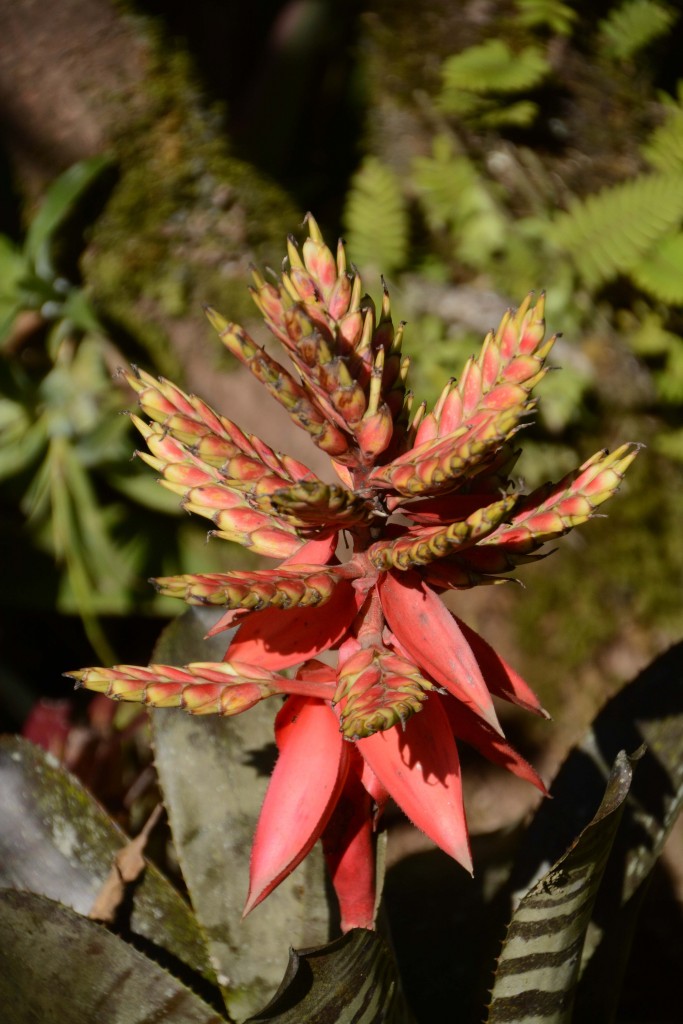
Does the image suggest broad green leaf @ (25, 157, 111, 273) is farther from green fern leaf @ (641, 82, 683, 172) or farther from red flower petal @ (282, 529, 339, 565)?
red flower petal @ (282, 529, 339, 565)

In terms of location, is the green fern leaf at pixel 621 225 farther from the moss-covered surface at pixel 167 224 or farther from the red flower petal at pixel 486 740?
the red flower petal at pixel 486 740

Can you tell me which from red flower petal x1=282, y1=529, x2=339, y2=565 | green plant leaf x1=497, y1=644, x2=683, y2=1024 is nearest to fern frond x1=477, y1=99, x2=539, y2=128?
green plant leaf x1=497, y1=644, x2=683, y2=1024

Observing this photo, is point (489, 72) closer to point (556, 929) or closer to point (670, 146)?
point (670, 146)

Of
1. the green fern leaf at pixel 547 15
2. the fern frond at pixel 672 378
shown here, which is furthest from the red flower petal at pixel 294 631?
the green fern leaf at pixel 547 15

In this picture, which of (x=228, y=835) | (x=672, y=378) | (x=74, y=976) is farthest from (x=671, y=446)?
(x=74, y=976)

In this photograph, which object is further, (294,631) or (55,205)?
(55,205)

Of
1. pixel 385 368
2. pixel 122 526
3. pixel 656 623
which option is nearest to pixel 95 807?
pixel 385 368

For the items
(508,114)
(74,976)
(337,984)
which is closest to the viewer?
(337,984)
